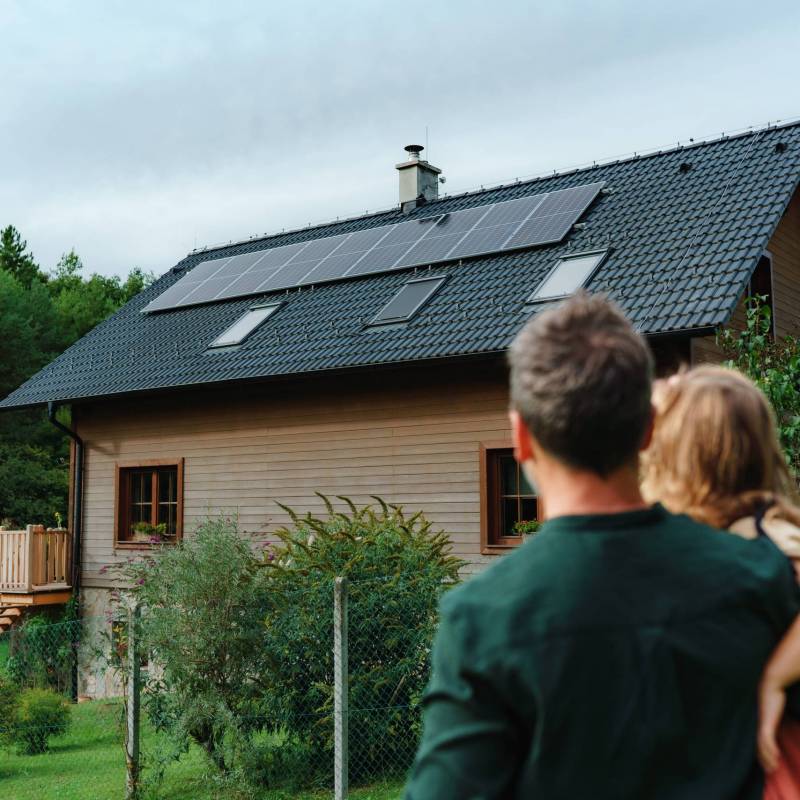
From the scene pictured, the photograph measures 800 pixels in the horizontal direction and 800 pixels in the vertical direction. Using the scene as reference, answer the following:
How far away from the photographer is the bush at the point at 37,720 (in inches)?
458

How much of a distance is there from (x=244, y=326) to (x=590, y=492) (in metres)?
15.9

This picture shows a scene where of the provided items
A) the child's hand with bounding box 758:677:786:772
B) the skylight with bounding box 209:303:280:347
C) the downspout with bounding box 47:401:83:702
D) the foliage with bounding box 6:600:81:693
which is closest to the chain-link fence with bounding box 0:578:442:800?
the foliage with bounding box 6:600:81:693

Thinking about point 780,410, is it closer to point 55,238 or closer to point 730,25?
point 730,25

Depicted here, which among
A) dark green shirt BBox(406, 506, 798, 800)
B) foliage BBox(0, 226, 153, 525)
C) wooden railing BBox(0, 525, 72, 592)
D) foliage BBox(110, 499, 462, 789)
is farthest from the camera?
foliage BBox(0, 226, 153, 525)

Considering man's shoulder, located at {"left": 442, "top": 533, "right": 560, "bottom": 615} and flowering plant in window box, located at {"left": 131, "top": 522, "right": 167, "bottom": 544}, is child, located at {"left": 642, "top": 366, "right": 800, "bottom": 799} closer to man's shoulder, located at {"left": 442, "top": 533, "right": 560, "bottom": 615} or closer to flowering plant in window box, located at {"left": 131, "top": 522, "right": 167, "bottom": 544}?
man's shoulder, located at {"left": 442, "top": 533, "right": 560, "bottom": 615}

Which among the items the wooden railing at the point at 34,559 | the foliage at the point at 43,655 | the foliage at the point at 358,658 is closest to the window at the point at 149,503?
the wooden railing at the point at 34,559

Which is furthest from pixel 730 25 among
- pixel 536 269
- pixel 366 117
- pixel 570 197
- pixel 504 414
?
pixel 366 117

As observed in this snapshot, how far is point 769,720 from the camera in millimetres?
1749

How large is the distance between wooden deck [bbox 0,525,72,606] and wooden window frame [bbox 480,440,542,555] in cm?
829

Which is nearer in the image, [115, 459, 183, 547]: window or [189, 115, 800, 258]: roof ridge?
[189, 115, 800, 258]: roof ridge

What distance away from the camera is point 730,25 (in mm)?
21469

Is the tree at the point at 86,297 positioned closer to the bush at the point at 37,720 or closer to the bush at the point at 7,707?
the bush at the point at 37,720

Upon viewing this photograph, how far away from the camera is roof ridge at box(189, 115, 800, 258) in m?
16.1

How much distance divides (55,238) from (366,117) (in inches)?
1502
